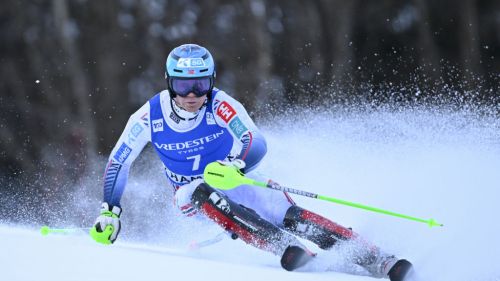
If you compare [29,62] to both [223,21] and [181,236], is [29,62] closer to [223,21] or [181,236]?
[223,21]

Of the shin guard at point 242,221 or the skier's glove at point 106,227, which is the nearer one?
the shin guard at point 242,221

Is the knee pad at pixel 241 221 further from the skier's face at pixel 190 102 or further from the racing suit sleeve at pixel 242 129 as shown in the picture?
the skier's face at pixel 190 102

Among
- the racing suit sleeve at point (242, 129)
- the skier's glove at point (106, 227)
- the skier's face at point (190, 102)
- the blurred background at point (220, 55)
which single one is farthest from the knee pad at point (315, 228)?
the blurred background at point (220, 55)

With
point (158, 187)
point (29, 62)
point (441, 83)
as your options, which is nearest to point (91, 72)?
point (29, 62)

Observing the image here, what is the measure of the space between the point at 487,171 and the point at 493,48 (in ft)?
54.3

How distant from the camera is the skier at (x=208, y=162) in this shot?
7.93m

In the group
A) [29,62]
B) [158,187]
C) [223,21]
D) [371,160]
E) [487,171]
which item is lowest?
[29,62]

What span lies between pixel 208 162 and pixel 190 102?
57 centimetres

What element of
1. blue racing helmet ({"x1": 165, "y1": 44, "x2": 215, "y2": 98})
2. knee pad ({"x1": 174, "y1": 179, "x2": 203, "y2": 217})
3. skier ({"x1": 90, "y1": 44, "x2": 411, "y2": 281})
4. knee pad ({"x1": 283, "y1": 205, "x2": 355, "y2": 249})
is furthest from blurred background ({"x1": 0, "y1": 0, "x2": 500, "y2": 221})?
knee pad ({"x1": 283, "y1": 205, "x2": 355, "y2": 249})

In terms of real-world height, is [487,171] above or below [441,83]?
above

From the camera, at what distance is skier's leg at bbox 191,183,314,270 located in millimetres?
7797

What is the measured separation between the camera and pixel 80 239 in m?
8.95

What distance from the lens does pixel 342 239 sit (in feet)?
26.0

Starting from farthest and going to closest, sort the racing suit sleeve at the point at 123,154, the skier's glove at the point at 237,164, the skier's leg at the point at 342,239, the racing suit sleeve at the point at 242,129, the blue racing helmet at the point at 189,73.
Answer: the racing suit sleeve at the point at 123,154, the blue racing helmet at the point at 189,73, the racing suit sleeve at the point at 242,129, the skier's glove at the point at 237,164, the skier's leg at the point at 342,239
